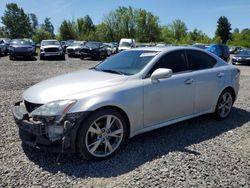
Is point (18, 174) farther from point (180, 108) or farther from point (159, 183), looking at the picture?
point (180, 108)

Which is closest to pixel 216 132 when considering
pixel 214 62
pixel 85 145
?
pixel 214 62

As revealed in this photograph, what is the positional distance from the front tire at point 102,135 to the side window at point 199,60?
6.49ft

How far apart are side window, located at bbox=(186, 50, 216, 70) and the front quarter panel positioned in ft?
4.77

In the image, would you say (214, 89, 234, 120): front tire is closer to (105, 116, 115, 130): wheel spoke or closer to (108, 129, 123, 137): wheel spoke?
(108, 129, 123, 137): wheel spoke

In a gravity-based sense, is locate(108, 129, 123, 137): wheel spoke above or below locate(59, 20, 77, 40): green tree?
below

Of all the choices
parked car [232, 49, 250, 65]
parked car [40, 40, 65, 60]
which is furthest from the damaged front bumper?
parked car [232, 49, 250, 65]

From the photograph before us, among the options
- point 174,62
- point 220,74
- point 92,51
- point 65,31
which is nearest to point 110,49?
point 92,51

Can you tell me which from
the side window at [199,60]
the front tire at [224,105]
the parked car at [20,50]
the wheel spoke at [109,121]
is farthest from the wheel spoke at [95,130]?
the parked car at [20,50]

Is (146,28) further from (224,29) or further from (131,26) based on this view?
(224,29)

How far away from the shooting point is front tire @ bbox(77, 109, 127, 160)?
392cm

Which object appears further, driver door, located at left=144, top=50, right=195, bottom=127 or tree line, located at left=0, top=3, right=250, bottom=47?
tree line, located at left=0, top=3, right=250, bottom=47

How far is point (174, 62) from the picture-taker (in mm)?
5254

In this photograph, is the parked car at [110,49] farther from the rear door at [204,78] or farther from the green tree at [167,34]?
the green tree at [167,34]

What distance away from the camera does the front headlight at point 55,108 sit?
3.80 metres
